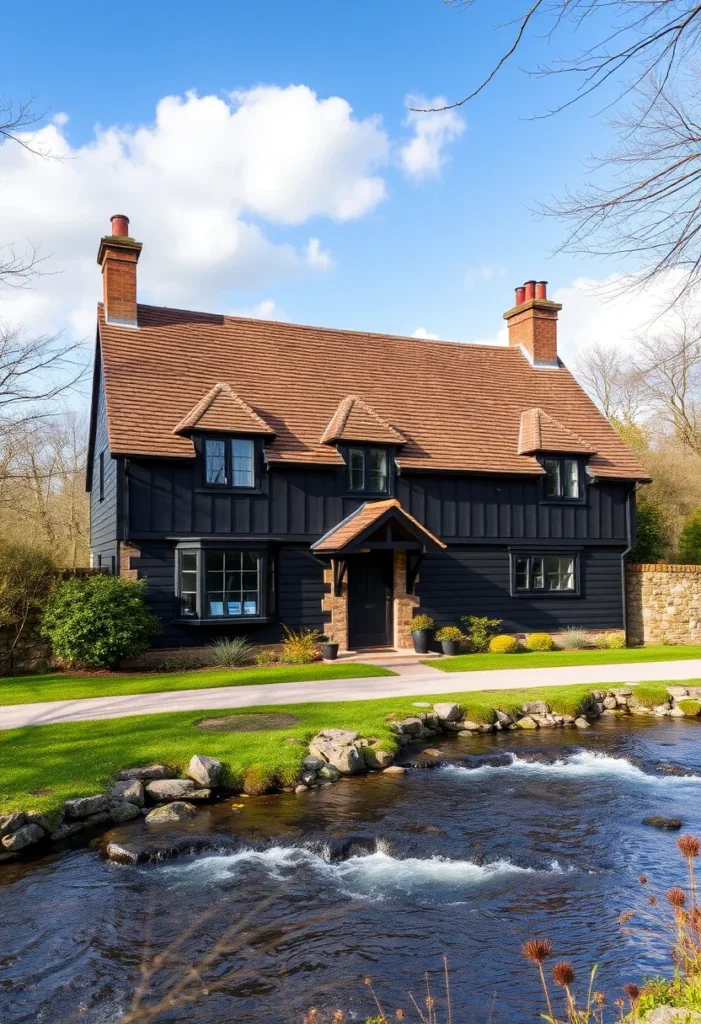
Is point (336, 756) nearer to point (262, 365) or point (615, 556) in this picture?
point (262, 365)

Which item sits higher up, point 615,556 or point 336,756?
point 615,556

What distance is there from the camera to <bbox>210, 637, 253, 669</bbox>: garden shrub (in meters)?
18.7

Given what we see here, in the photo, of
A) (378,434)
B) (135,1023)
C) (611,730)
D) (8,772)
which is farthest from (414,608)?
(135,1023)

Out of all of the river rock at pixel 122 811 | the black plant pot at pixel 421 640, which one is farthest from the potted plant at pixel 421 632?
the river rock at pixel 122 811

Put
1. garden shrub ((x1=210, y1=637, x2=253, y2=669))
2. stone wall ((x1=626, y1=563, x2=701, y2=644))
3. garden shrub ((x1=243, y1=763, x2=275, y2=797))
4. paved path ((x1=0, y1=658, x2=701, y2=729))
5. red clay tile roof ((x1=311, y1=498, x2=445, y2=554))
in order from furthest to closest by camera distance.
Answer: stone wall ((x1=626, y1=563, x2=701, y2=644)) < red clay tile roof ((x1=311, y1=498, x2=445, y2=554)) < garden shrub ((x1=210, y1=637, x2=253, y2=669)) < paved path ((x1=0, y1=658, x2=701, y2=729)) < garden shrub ((x1=243, y1=763, x2=275, y2=797))

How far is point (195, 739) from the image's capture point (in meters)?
11.2

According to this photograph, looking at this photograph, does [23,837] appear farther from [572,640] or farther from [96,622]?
[572,640]

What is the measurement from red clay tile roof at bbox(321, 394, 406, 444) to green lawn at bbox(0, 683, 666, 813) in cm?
878

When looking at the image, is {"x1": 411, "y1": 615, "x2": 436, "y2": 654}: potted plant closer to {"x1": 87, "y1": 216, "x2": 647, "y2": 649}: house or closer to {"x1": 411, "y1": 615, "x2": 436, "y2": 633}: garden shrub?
{"x1": 411, "y1": 615, "x2": 436, "y2": 633}: garden shrub

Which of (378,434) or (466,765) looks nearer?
(466,765)

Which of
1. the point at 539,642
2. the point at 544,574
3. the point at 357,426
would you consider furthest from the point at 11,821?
the point at 544,574

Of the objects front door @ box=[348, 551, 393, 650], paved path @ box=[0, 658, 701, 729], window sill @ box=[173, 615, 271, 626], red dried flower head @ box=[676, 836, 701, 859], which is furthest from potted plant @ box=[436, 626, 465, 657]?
red dried flower head @ box=[676, 836, 701, 859]

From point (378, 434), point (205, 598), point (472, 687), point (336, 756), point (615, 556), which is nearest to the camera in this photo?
point (336, 756)

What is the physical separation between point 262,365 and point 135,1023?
18551mm
